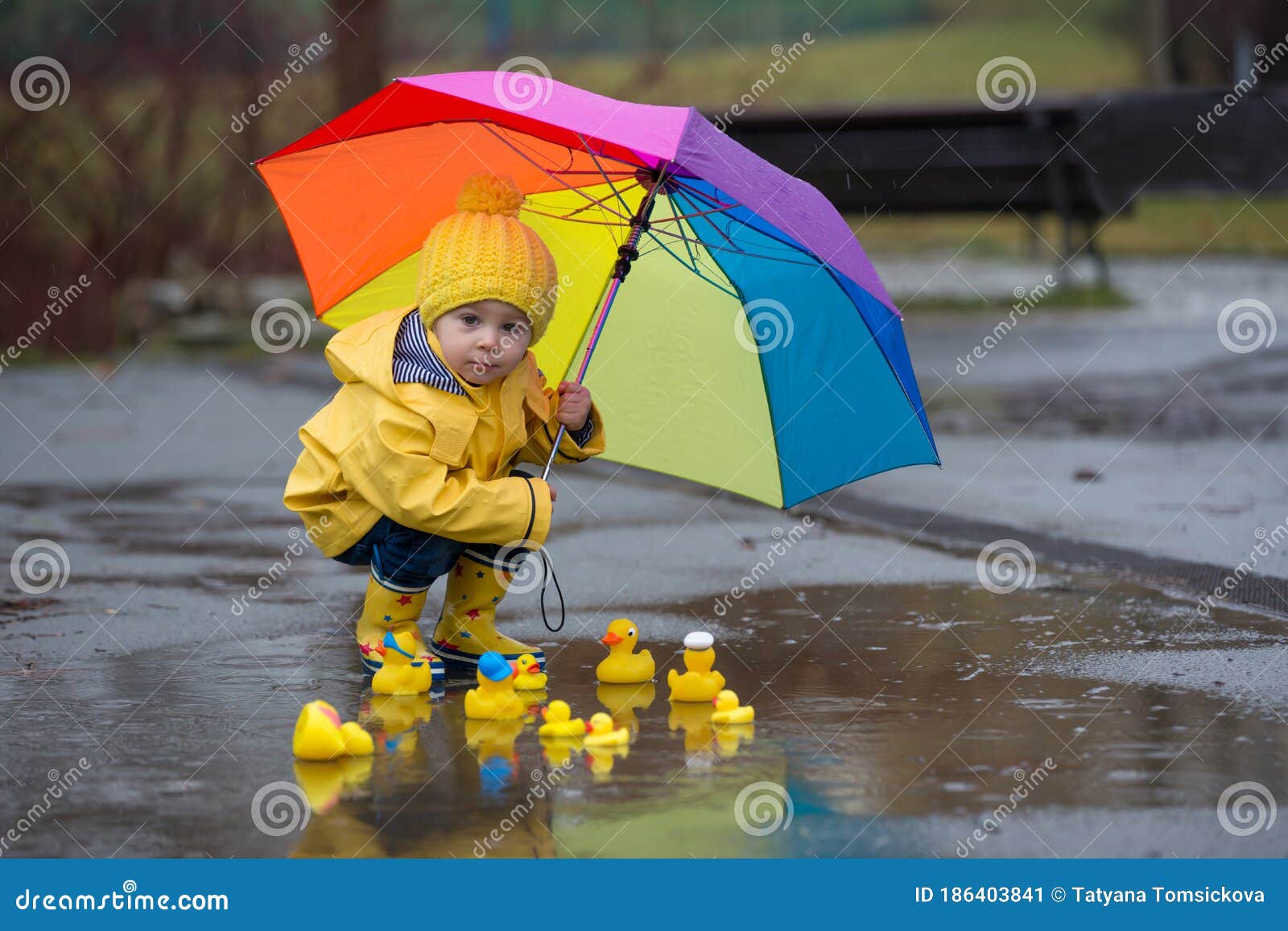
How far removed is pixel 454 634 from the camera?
16.2 ft

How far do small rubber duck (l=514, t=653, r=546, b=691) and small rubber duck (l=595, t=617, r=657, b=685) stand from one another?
0.18 metres

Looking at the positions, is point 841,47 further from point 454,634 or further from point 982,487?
point 454,634

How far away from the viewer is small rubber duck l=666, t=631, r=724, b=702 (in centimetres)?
454

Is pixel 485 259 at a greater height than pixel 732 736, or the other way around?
pixel 485 259

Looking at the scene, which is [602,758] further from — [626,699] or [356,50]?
[356,50]

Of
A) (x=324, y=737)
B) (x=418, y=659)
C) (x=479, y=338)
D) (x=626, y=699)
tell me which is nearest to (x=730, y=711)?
(x=626, y=699)

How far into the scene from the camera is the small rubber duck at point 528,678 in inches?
184

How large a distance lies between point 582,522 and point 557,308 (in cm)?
229

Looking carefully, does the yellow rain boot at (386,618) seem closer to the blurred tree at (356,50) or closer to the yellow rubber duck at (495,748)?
the yellow rubber duck at (495,748)

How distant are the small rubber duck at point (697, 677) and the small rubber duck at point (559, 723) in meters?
0.43

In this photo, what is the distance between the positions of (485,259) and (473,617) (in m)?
1.14

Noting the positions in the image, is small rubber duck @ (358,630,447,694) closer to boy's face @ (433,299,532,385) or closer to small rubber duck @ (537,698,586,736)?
small rubber duck @ (537,698,586,736)

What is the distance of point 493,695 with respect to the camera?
4344 millimetres

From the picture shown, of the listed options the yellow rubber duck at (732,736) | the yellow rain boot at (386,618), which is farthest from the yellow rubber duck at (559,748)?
the yellow rain boot at (386,618)
